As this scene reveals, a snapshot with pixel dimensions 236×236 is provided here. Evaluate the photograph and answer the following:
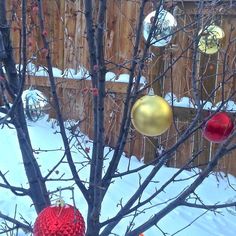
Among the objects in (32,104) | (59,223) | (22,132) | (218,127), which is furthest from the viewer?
(32,104)

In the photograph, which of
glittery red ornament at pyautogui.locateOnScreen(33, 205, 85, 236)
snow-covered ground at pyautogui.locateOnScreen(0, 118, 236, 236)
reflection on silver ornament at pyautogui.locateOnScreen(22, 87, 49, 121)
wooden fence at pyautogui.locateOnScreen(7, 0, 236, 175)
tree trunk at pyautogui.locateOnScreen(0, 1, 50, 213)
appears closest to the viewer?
glittery red ornament at pyautogui.locateOnScreen(33, 205, 85, 236)

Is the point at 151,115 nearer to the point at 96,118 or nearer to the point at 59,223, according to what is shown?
the point at 96,118

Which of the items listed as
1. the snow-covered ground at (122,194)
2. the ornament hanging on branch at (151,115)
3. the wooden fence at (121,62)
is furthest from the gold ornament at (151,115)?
the wooden fence at (121,62)

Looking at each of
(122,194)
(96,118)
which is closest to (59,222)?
(96,118)

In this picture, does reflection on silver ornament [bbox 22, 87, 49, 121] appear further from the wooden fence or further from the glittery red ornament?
the wooden fence

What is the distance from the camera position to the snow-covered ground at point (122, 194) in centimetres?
370

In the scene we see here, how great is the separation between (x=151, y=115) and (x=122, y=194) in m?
2.45

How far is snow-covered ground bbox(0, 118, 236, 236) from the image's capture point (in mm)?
3699

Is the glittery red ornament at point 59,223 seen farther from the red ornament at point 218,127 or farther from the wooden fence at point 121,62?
the wooden fence at point 121,62

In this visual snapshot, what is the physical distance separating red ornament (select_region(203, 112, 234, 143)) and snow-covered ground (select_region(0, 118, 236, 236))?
1436 millimetres

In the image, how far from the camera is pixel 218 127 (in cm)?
185

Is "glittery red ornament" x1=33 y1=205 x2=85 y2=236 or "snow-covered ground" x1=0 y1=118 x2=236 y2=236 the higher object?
"glittery red ornament" x1=33 y1=205 x2=85 y2=236

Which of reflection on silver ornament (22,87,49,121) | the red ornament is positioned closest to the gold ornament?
the red ornament

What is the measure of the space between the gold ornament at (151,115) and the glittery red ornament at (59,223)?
0.44 meters
